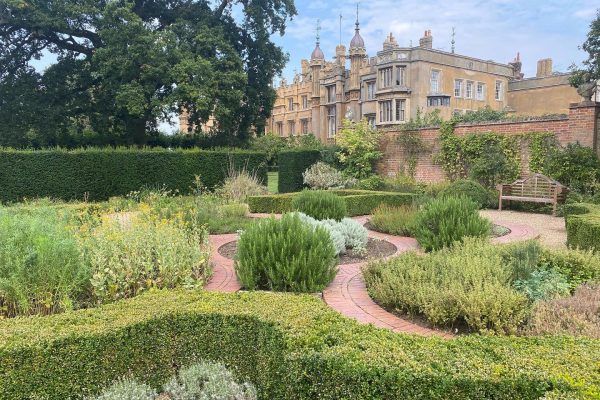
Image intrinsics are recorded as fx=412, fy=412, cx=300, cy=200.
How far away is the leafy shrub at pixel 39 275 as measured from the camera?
11.9 ft

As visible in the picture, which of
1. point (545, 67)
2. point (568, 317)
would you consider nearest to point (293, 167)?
point (568, 317)

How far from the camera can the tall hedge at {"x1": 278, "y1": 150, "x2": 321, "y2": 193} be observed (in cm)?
1775

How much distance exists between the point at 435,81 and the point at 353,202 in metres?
23.2

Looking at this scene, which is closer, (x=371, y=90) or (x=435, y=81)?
(x=435, y=81)

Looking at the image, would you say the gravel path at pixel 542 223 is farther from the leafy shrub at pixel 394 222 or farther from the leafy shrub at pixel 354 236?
the leafy shrub at pixel 354 236

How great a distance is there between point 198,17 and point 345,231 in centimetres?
1780

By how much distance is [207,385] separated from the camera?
2.58 m

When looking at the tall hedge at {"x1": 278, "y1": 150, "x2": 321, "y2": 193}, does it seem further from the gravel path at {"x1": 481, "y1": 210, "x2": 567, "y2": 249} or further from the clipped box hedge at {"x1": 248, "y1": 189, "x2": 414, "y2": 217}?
the gravel path at {"x1": 481, "y1": 210, "x2": 567, "y2": 249}

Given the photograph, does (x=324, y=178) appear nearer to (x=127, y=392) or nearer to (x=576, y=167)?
(x=576, y=167)

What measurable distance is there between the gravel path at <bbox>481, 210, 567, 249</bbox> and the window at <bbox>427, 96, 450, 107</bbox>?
19038 millimetres

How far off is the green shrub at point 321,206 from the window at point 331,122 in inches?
1219

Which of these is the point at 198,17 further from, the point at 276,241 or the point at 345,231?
the point at 276,241

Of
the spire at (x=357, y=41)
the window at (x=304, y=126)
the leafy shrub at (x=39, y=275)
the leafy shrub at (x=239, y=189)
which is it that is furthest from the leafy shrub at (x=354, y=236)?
the window at (x=304, y=126)

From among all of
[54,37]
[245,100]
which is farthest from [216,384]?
[54,37]
